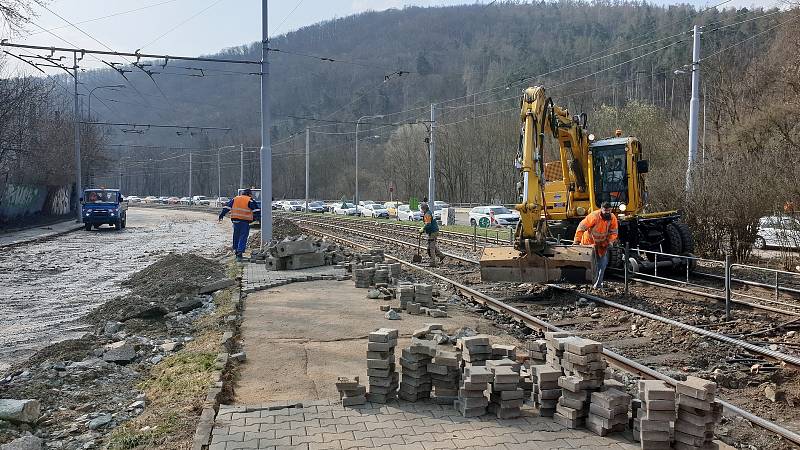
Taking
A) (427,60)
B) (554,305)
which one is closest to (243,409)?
(554,305)

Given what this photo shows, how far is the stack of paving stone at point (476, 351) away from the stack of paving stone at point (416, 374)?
1.25 ft

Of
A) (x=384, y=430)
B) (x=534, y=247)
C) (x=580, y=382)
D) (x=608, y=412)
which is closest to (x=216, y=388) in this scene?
(x=384, y=430)

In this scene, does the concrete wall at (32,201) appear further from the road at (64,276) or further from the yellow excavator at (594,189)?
the yellow excavator at (594,189)

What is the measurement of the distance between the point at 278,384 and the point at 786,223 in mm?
14412

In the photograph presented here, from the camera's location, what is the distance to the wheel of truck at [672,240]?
15.6m

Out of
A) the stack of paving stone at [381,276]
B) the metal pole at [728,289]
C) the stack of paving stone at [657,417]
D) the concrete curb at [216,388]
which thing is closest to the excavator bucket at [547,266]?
the stack of paving stone at [381,276]

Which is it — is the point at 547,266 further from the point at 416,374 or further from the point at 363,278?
the point at 416,374

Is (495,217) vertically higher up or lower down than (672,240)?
lower down

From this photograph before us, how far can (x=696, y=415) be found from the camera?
516 centimetres

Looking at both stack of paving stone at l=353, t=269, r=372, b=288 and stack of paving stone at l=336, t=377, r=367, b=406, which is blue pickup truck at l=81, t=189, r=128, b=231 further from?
stack of paving stone at l=336, t=377, r=367, b=406

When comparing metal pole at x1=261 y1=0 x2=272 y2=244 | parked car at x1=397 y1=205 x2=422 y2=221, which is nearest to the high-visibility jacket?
metal pole at x1=261 y1=0 x2=272 y2=244

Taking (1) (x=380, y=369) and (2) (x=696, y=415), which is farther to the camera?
(1) (x=380, y=369)

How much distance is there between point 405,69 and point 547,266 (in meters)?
85.3

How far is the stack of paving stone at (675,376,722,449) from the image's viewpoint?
201 inches
